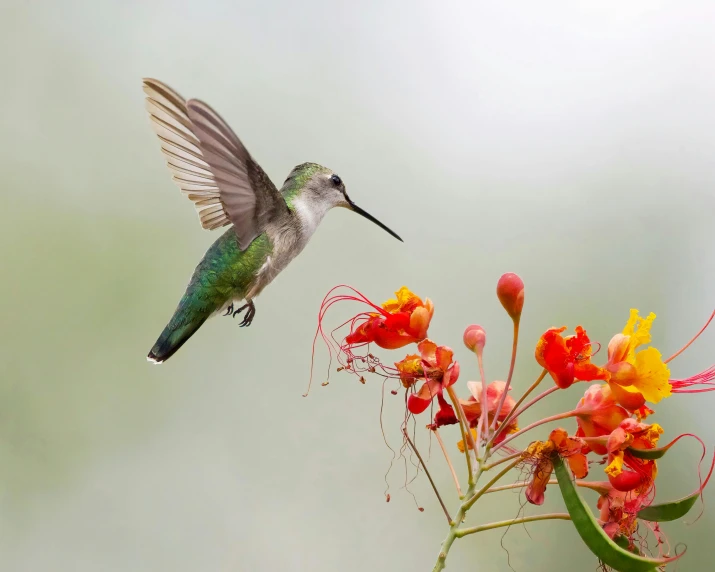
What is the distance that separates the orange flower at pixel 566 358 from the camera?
1.18m

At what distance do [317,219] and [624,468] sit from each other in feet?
3.74

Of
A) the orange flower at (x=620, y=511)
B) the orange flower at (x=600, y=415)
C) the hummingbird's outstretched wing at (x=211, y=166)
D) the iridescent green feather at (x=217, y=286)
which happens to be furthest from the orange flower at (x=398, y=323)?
the iridescent green feather at (x=217, y=286)

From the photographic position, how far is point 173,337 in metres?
1.98

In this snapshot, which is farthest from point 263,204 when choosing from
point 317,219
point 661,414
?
point 661,414

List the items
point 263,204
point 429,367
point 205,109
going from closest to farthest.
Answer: point 429,367, point 205,109, point 263,204

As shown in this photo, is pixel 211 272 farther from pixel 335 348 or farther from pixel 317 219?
pixel 335 348

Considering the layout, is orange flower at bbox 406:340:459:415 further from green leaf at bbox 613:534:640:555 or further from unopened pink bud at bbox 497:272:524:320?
green leaf at bbox 613:534:640:555

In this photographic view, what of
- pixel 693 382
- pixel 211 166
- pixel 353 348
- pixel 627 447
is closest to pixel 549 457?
pixel 627 447

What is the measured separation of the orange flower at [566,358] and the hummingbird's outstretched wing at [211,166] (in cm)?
78

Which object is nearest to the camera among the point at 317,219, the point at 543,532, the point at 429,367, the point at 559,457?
the point at 559,457

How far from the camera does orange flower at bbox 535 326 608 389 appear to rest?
1.18 meters

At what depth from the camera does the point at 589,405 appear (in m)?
1.22

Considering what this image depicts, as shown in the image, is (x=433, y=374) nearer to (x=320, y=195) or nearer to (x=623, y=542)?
(x=623, y=542)

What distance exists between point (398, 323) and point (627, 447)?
0.44 meters
